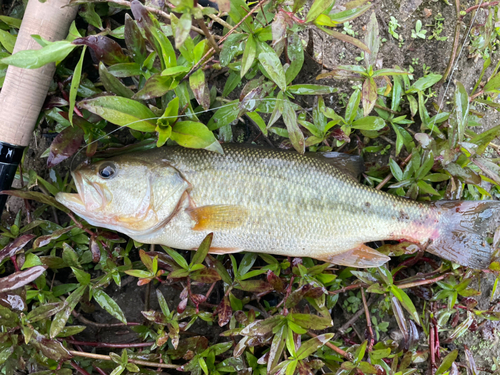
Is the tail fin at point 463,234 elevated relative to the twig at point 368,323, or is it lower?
elevated

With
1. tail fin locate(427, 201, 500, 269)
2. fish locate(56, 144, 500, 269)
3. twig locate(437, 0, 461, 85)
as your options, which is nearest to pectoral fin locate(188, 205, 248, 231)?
fish locate(56, 144, 500, 269)

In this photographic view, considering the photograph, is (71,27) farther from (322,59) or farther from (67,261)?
(322,59)

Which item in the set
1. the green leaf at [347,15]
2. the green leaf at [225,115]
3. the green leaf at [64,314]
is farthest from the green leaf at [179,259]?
the green leaf at [347,15]

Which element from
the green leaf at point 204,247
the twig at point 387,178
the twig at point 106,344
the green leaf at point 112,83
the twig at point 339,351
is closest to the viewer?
the green leaf at point 112,83

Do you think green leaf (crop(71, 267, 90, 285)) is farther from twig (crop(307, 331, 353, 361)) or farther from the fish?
twig (crop(307, 331, 353, 361))

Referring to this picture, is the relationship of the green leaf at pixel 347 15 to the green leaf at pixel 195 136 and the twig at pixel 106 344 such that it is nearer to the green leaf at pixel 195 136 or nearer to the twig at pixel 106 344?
the green leaf at pixel 195 136

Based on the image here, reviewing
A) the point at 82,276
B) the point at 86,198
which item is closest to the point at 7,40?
the point at 86,198
